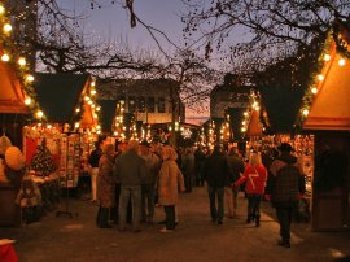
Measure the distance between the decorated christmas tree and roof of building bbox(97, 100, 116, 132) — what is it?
12087mm

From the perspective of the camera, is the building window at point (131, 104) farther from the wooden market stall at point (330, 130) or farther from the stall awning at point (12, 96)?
the stall awning at point (12, 96)

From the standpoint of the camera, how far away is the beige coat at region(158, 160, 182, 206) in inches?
542

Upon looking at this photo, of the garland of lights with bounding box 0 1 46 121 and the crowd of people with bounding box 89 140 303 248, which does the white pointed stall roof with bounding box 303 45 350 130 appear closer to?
the crowd of people with bounding box 89 140 303 248

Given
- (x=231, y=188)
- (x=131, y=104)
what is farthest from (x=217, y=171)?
(x=131, y=104)

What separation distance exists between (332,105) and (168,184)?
4042 mm

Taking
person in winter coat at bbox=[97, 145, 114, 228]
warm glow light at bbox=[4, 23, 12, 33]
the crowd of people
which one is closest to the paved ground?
person in winter coat at bbox=[97, 145, 114, 228]

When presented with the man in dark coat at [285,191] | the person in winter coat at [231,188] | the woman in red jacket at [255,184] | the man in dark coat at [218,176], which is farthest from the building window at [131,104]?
the man in dark coat at [285,191]

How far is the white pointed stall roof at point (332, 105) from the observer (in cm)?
1381

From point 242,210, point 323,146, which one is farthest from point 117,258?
point 242,210

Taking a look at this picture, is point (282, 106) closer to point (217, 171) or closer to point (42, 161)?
point (217, 171)

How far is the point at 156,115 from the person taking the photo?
109 meters

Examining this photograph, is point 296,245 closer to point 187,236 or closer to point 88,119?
point 187,236

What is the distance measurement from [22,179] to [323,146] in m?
6.82

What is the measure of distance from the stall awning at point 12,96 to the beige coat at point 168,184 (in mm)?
3260
